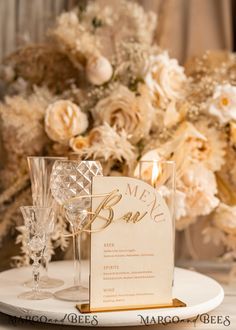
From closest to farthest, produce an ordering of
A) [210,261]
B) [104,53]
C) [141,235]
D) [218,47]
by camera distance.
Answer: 1. [141,235]
2. [104,53]
3. [210,261]
4. [218,47]

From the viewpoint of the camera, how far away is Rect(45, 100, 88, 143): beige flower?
50.6 inches

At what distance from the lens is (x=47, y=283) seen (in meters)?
1.05

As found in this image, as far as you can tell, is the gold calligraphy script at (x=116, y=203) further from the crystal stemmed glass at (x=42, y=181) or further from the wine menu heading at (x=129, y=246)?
the crystal stemmed glass at (x=42, y=181)

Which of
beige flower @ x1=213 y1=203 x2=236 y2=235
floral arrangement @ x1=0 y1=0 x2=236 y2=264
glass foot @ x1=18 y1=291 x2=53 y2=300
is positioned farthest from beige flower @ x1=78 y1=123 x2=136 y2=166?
glass foot @ x1=18 y1=291 x2=53 y2=300

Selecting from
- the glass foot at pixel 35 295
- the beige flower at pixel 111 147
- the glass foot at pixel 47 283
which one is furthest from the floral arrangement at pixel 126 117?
the glass foot at pixel 35 295

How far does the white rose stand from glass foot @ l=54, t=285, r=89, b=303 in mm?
541

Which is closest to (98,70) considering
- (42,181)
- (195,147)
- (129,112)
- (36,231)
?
(129,112)

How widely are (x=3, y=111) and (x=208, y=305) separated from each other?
0.68 metres

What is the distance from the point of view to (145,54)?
137 centimetres

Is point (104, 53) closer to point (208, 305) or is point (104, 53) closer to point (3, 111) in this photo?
point (3, 111)

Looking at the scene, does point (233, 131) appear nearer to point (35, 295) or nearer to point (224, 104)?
point (224, 104)

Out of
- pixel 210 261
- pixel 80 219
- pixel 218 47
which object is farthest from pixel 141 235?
pixel 218 47

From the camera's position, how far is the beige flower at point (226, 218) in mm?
1236

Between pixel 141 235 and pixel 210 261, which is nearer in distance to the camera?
pixel 141 235
